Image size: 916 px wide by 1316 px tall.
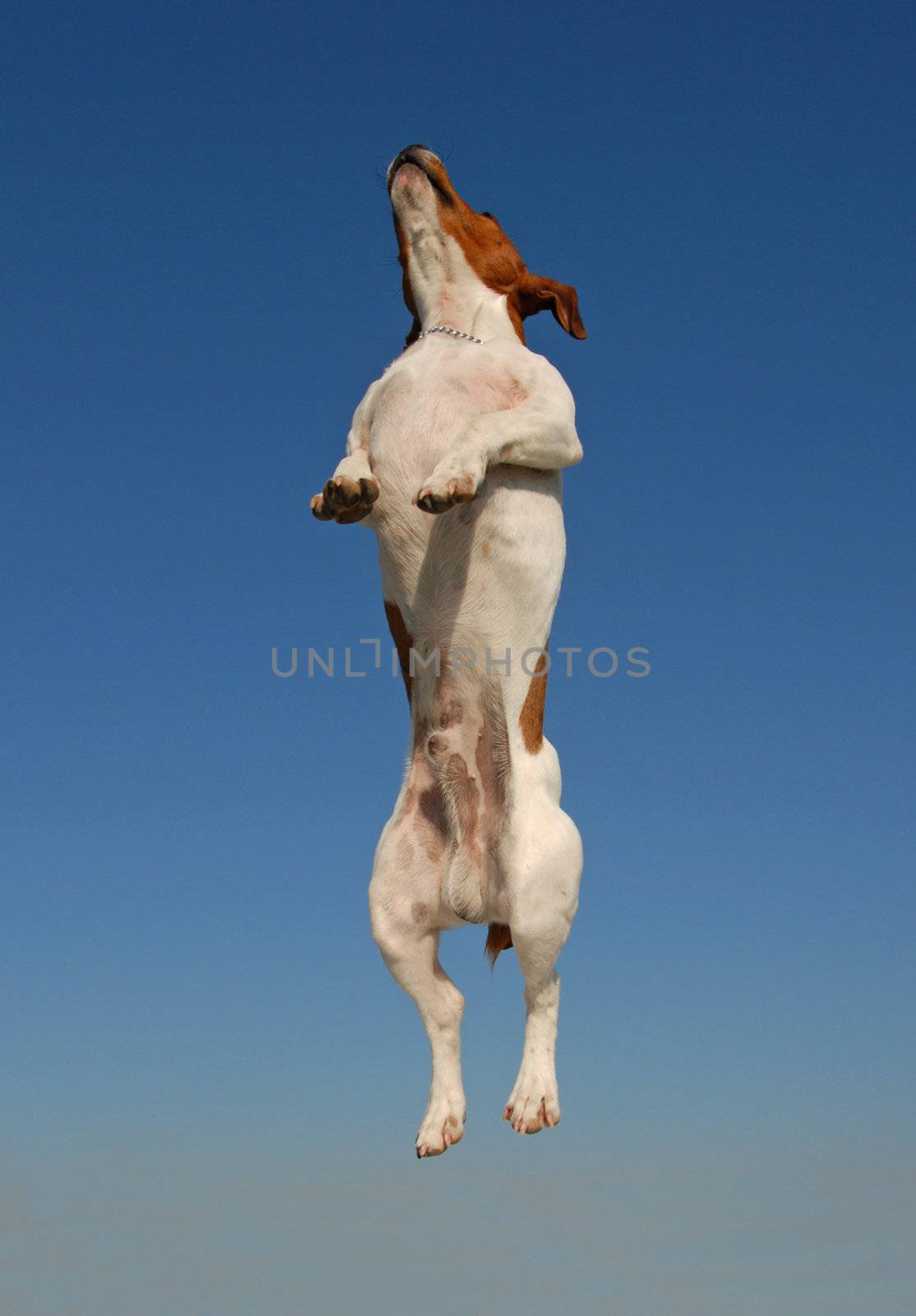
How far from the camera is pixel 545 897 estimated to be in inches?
252

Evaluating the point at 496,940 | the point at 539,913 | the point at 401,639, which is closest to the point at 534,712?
the point at 401,639

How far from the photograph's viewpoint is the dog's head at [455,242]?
24.0ft

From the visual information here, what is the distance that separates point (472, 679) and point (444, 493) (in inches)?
45.0

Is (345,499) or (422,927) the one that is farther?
(422,927)

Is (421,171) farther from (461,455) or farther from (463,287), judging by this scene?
(461,455)

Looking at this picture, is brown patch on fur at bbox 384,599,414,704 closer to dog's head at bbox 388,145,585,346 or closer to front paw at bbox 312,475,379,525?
front paw at bbox 312,475,379,525

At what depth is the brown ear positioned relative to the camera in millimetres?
7562

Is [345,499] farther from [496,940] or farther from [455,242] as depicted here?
[496,940]

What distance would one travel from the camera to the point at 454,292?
739 cm

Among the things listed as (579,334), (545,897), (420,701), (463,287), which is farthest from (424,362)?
(545,897)

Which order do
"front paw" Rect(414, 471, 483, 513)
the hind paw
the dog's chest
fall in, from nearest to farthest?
1. "front paw" Rect(414, 471, 483, 513)
2. the hind paw
3. the dog's chest

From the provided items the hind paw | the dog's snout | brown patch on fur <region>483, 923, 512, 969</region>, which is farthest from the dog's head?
the hind paw

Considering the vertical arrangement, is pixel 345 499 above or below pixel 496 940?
above

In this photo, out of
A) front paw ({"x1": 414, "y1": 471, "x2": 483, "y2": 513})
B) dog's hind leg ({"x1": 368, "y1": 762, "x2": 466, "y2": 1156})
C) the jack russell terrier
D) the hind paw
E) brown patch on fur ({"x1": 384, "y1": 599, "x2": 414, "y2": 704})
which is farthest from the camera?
brown patch on fur ({"x1": 384, "y1": 599, "x2": 414, "y2": 704})
